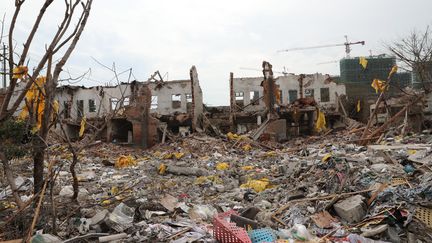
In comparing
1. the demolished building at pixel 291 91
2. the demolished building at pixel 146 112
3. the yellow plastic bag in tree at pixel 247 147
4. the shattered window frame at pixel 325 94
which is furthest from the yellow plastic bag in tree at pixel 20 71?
the shattered window frame at pixel 325 94

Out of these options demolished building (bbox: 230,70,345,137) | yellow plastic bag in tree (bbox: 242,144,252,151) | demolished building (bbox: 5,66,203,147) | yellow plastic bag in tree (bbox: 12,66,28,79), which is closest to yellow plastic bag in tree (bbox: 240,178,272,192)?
yellow plastic bag in tree (bbox: 12,66,28,79)

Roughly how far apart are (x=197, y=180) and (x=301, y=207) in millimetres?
3788

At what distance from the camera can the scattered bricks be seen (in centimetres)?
455

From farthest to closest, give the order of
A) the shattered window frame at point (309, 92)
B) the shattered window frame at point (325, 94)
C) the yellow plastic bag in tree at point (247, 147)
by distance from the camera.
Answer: the shattered window frame at point (309, 92)
the shattered window frame at point (325, 94)
the yellow plastic bag in tree at point (247, 147)

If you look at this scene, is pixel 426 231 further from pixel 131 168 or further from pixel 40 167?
pixel 131 168

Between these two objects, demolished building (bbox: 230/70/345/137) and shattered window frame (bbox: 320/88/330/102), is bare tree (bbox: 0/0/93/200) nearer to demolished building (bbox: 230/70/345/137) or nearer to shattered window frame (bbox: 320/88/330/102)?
demolished building (bbox: 230/70/345/137)

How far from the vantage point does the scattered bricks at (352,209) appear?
14.9 feet

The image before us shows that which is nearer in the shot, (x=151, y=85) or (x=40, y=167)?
(x=40, y=167)

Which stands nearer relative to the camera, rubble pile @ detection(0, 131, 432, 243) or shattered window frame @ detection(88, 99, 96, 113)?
rubble pile @ detection(0, 131, 432, 243)

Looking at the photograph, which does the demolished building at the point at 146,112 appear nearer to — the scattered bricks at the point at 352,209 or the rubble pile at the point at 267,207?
the rubble pile at the point at 267,207

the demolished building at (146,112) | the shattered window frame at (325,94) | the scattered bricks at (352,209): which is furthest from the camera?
the shattered window frame at (325,94)

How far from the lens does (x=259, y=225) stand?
14.8 ft

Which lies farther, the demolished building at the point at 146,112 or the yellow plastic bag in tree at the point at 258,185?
the demolished building at the point at 146,112

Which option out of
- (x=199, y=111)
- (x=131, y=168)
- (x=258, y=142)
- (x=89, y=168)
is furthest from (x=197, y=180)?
(x=199, y=111)
